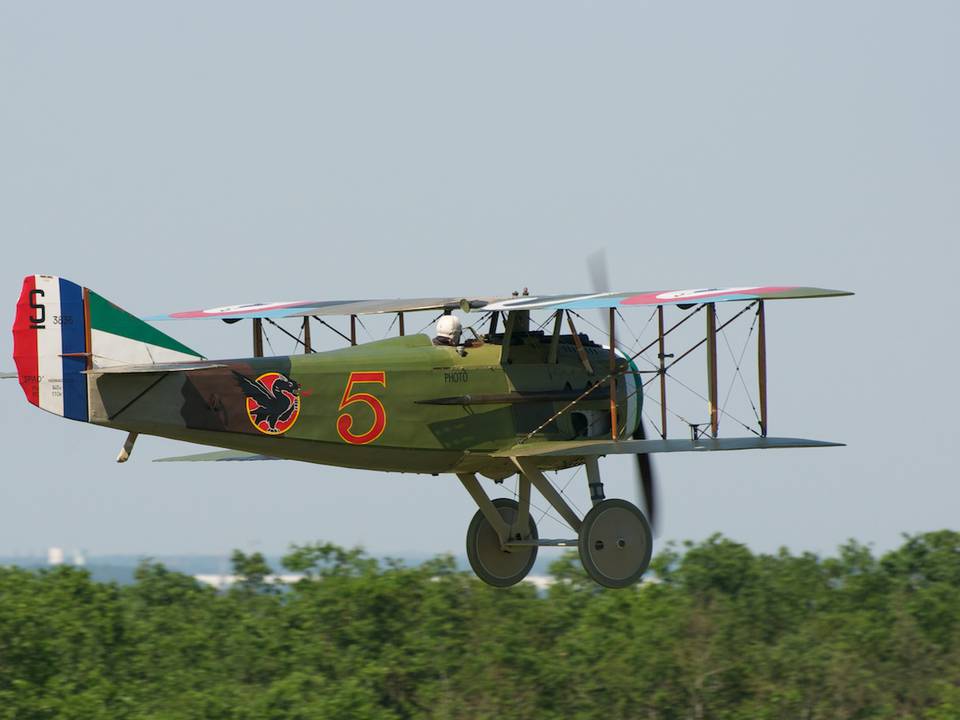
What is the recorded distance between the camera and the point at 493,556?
62.4 feet

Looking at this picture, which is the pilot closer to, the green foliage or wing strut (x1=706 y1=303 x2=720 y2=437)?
wing strut (x1=706 y1=303 x2=720 y2=437)

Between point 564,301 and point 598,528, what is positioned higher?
point 564,301

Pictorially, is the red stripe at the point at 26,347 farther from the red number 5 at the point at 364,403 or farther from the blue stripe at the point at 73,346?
the red number 5 at the point at 364,403

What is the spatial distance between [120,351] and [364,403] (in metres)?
2.36

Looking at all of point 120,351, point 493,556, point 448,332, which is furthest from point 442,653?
point 120,351

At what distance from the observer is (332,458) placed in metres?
16.7

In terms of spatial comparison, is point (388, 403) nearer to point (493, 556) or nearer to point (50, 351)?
point (493, 556)

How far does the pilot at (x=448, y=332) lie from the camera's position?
17266 mm

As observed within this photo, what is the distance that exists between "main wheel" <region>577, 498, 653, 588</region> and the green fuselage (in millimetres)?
748

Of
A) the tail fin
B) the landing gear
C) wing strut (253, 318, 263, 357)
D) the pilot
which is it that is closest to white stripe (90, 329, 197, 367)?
the tail fin

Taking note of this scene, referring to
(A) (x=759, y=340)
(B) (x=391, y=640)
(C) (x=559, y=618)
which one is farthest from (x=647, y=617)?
(A) (x=759, y=340)

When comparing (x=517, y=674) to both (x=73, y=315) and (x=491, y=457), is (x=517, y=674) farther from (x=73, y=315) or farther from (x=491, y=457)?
(x=73, y=315)

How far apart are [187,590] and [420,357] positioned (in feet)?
99.1

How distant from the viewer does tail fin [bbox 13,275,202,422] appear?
15.4 m
